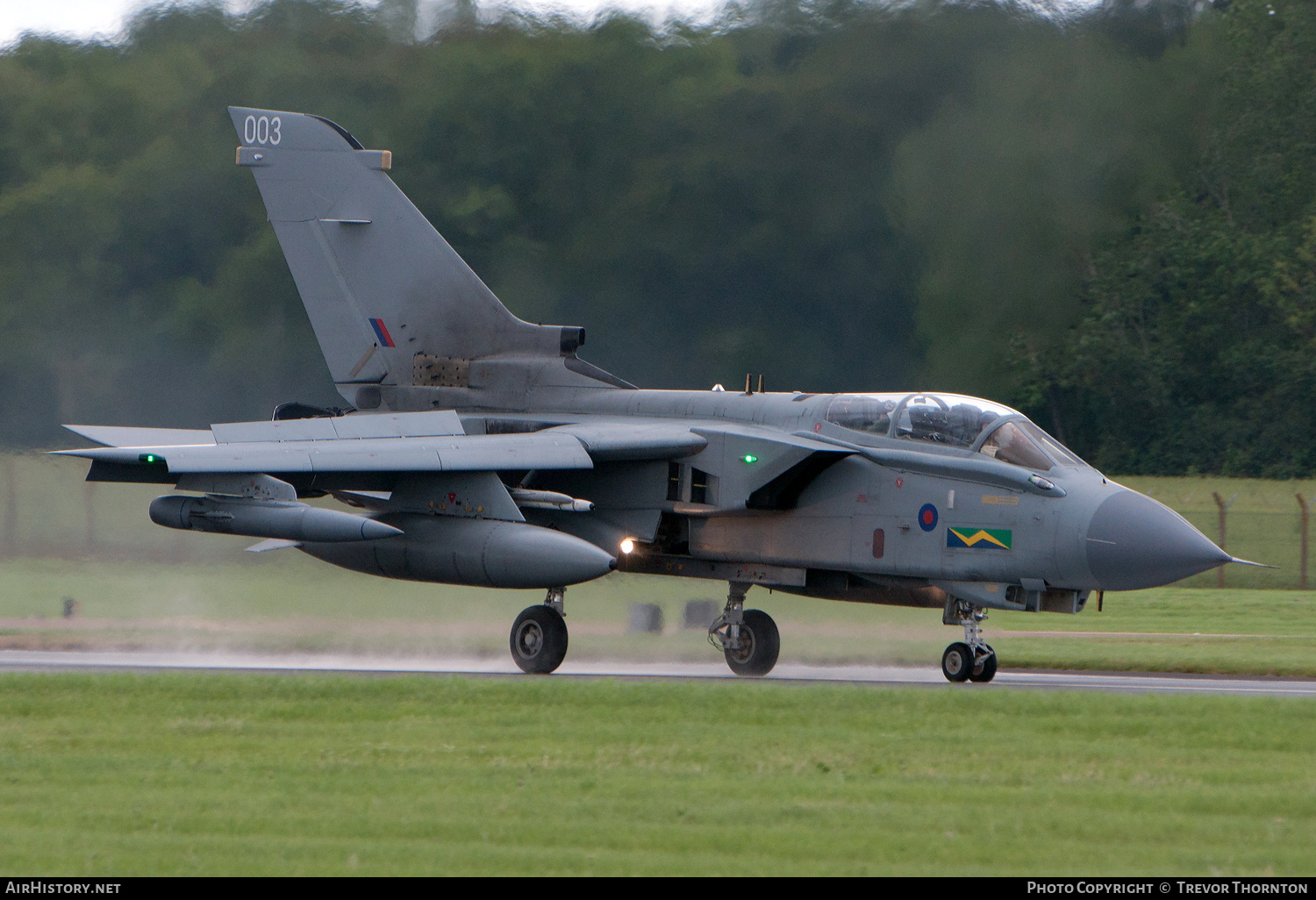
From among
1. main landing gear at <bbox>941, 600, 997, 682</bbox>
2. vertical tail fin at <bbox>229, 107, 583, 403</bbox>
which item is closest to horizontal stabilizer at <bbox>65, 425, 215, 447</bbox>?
vertical tail fin at <bbox>229, 107, 583, 403</bbox>

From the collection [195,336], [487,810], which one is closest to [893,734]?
[487,810]

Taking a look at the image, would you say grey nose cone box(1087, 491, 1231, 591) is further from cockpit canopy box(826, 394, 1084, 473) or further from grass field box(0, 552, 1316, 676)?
grass field box(0, 552, 1316, 676)

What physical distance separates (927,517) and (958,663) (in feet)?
4.20

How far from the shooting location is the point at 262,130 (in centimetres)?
1797

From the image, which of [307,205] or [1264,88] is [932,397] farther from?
[1264,88]

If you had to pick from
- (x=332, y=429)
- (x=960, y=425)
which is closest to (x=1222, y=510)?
(x=960, y=425)

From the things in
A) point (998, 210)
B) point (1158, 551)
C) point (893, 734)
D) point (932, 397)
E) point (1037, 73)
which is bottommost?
point (893, 734)

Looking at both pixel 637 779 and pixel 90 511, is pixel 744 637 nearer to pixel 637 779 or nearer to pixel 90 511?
pixel 637 779

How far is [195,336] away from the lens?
73.2 feet

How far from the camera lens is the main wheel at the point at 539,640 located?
1505cm

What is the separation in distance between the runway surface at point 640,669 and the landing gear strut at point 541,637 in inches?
7.1

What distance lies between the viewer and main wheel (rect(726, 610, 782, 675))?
50.7 ft

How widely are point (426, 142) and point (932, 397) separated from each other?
12486 millimetres

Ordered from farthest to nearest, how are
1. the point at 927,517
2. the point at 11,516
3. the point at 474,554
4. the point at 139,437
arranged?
the point at 11,516 < the point at 139,437 < the point at 474,554 < the point at 927,517
